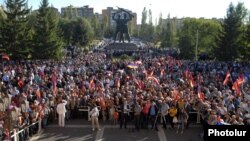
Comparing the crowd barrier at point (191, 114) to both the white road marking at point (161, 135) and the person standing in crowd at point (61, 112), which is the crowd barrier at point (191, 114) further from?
the white road marking at point (161, 135)

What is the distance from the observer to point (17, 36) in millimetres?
44875

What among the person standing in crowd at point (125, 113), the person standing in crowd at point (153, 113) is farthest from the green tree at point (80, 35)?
the person standing in crowd at point (153, 113)

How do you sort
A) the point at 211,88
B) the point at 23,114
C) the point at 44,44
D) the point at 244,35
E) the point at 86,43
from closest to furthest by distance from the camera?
the point at 23,114 → the point at 211,88 → the point at 44,44 → the point at 244,35 → the point at 86,43

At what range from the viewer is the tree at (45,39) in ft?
154

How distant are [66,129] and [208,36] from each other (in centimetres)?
5824

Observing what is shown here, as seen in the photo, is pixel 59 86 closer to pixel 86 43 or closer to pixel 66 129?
pixel 66 129

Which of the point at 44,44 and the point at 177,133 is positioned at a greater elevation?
→ the point at 44,44

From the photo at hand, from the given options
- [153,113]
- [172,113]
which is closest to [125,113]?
[153,113]

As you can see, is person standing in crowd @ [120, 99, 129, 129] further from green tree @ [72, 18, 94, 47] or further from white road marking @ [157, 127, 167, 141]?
green tree @ [72, 18, 94, 47]

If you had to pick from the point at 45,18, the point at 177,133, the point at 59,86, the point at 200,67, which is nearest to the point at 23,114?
the point at 177,133

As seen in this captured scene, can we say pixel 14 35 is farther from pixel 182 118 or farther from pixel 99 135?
pixel 182 118

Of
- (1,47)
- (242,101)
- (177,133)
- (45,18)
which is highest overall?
(45,18)

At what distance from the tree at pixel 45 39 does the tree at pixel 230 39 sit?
64.5 ft

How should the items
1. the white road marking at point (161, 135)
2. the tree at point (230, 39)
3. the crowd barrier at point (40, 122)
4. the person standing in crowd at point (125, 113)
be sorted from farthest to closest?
the tree at point (230, 39), the person standing in crowd at point (125, 113), the white road marking at point (161, 135), the crowd barrier at point (40, 122)
